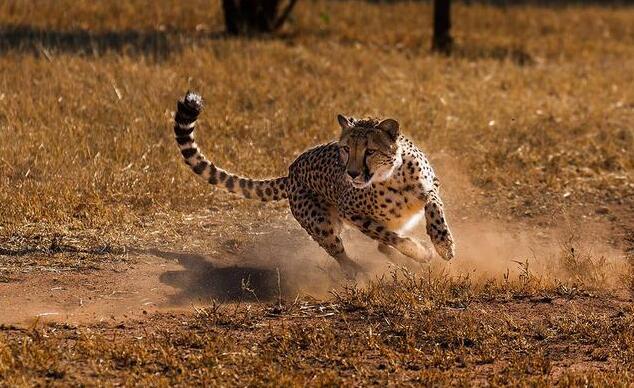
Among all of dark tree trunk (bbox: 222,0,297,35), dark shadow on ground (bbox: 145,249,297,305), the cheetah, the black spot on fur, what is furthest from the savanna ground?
the black spot on fur

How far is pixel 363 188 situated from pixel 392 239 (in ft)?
1.08

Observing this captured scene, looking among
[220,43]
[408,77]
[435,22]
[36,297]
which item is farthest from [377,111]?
[36,297]

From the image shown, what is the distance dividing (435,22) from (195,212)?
268 inches

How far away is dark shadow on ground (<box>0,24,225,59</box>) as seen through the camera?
40.1ft

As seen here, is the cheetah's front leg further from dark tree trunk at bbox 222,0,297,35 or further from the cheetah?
dark tree trunk at bbox 222,0,297,35

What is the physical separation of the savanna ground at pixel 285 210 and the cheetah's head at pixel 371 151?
0.58 meters

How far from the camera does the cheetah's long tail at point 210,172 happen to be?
749 centimetres

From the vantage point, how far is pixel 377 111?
11.1m

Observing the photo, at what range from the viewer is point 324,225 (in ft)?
24.0


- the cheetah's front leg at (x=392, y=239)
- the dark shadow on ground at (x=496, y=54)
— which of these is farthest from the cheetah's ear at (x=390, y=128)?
the dark shadow on ground at (x=496, y=54)

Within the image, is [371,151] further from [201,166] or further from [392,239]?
[201,166]

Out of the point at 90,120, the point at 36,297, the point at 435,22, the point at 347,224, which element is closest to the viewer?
the point at 36,297

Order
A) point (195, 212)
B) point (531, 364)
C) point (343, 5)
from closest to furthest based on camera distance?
1. point (531, 364)
2. point (195, 212)
3. point (343, 5)

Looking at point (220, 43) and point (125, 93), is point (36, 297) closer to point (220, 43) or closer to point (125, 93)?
point (125, 93)
